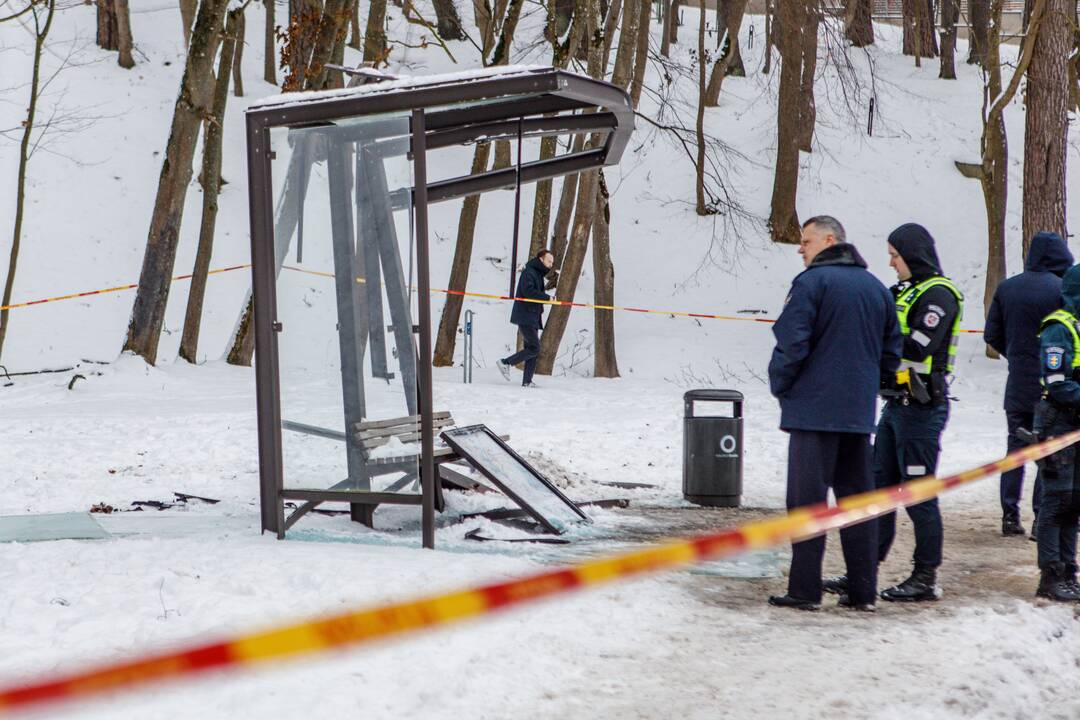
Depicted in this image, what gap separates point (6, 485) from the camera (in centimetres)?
883

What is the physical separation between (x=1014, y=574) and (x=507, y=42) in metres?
10.7

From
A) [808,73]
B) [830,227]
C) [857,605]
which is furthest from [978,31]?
[857,605]

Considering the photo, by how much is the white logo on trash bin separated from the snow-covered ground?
18.6 inches

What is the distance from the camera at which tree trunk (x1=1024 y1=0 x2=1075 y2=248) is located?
51.7ft

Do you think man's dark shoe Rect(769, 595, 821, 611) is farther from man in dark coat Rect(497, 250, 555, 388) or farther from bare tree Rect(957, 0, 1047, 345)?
bare tree Rect(957, 0, 1047, 345)

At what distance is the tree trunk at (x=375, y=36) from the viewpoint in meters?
16.6

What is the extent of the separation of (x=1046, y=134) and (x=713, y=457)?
949 cm

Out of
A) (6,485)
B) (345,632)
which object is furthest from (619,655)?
(6,485)

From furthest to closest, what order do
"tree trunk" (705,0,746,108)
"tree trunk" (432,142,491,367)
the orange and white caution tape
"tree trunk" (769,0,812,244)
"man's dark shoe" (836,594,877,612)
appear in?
"tree trunk" (705,0,746,108)
"tree trunk" (769,0,812,244)
"tree trunk" (432,142,491,367)
"man's dark shoe" (836,594,877,612)
the orange and white caution tape

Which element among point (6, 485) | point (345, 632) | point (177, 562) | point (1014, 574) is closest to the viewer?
point (345, 632)

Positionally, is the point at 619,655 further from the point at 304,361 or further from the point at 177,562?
the point at 304,361

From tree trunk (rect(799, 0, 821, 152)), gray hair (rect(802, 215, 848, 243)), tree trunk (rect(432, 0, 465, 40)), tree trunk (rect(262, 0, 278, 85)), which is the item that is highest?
tree trunk (rect(432, 0, 465, 40))

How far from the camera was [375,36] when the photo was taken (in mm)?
16734

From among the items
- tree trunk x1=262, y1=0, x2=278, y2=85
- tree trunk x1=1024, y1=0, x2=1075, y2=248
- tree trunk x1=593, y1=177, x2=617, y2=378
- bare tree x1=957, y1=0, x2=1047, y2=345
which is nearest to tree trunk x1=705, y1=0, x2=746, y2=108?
bare tree x1=957, y1=0, x2=1047, y2=345
